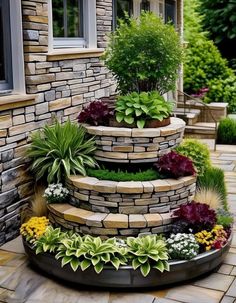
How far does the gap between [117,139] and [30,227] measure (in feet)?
3.54

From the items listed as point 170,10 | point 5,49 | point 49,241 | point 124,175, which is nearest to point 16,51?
point 5,49

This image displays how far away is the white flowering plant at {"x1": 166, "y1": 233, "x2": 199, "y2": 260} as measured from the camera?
12.1ft

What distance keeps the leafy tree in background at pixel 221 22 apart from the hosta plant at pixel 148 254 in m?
10.0

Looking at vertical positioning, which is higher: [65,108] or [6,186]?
[65,108]

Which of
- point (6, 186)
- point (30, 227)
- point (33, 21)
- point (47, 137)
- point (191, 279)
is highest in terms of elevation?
point (33, 21)

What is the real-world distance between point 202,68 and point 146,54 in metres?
6.68

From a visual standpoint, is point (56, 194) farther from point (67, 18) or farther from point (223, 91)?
point (223, 91)

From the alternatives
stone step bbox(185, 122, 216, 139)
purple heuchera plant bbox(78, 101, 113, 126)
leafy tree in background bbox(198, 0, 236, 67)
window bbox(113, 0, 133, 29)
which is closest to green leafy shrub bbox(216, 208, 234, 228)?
purple heuchera plant bbox(78, 101, 113, 126)

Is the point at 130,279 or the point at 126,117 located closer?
the point at 130,279

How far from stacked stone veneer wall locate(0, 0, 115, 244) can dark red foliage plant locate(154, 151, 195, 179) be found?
131 centimetres

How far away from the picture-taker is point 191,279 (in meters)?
3.78

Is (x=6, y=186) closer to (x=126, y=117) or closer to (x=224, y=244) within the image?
(x=126, y=117)

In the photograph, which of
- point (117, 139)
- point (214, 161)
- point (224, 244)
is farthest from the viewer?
point (214, 161)

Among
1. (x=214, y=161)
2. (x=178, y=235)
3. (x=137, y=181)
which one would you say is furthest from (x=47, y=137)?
(x=214, y=161)
